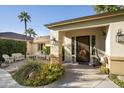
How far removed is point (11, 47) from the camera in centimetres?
1977

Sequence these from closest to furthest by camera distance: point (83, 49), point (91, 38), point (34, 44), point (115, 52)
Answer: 1. point (115, 52)
2. point (91, 38)
3. point (83, 49)
4. point (34, 44)

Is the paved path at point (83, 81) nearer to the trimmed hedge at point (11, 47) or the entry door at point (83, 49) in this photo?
the entry door at point (83, 49)

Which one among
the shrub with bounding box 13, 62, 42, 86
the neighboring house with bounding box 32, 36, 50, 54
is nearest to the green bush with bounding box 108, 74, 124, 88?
the shrub with bounding box 13, 62, 42, 86

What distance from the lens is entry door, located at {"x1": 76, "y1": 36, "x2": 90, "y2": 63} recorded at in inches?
567

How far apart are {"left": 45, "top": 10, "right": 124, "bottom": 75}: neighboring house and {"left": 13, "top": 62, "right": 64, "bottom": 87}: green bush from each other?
2.86 meters

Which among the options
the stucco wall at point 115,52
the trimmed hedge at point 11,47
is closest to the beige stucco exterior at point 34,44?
the trimmed hedge at point 11,47

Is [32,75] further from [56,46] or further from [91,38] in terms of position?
[91,38]

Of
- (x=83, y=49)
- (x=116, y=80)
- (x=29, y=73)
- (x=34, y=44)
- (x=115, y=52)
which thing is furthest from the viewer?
(x=34, y=44)

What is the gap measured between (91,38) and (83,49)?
121cm

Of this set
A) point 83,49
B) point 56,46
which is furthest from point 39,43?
point 56,46

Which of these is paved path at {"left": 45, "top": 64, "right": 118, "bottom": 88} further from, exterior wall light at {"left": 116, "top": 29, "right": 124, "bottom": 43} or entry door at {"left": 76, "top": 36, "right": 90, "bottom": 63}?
entry door at {"left": 76, "top": 36, "right": 90, "bottom": 63}

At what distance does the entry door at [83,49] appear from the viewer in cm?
1440
